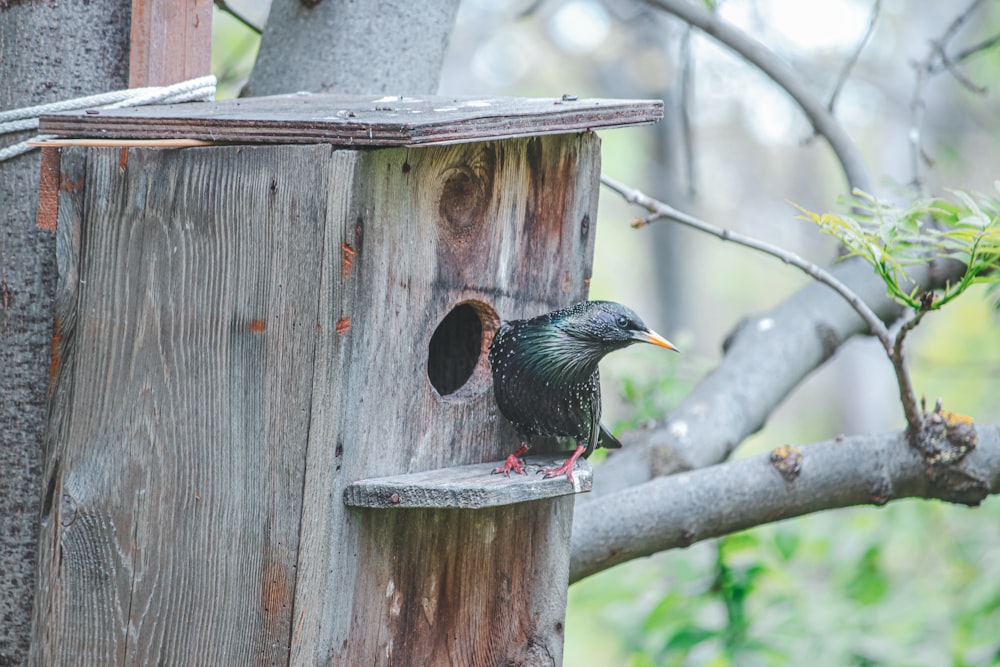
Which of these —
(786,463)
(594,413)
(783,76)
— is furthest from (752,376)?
(594,413)

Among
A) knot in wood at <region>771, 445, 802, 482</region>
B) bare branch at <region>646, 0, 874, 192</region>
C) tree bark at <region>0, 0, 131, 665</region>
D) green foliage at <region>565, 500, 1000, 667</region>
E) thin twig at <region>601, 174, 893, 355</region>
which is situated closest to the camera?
tree bark at <region>0, 0, 131, 665</region>

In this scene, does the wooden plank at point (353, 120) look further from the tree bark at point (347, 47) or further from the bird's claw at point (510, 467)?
the bird's claw at point (510, 467)

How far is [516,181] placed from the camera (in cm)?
230

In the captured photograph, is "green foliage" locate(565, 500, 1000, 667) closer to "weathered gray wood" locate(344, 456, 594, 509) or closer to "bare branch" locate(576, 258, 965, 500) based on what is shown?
"bare branch" locate(576, 258, 965, 500)

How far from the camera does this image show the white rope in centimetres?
223

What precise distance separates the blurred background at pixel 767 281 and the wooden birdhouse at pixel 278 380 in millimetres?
1402

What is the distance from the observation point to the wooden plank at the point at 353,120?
1.82 m

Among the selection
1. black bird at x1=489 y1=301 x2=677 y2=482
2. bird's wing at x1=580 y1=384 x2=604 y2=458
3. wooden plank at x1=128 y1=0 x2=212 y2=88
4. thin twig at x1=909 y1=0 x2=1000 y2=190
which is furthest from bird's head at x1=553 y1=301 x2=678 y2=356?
thin twig at x1=909 y1=0 x2=1000 y2=190

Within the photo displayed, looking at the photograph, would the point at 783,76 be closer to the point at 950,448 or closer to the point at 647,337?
the point at 950,448

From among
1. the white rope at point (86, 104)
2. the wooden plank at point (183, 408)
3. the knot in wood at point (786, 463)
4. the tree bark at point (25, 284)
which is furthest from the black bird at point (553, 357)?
the tree bark at point (25, 284)

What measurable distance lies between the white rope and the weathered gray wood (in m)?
1.03

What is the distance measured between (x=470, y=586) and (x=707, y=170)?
12.5 meters

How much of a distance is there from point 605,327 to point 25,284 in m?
1.34

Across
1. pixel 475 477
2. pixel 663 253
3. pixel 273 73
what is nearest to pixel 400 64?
pixel 273 73
